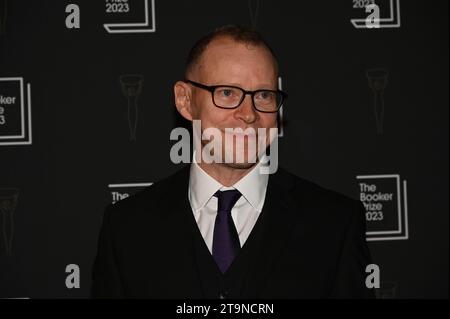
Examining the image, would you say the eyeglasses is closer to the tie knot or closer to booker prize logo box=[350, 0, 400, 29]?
the tie knot

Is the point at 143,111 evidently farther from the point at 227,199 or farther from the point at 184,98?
the point at 227,199

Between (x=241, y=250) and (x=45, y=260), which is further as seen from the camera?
(x=45, y=260)

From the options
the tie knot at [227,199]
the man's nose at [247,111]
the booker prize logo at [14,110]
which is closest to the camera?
the man's nose at [247,111]

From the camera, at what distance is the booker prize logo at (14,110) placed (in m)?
2.18

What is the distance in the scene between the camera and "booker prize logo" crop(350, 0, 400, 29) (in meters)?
2.28

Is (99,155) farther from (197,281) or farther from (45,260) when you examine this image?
(197,281)

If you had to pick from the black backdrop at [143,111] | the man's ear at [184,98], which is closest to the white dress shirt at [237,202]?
the man's ear at [184,98]

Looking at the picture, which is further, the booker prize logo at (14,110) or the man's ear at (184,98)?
the booker prize logo at (14,110)

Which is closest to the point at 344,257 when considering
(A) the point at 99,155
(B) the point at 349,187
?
(B) the point at 349,187

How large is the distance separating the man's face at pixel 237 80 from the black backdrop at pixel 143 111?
722 mm

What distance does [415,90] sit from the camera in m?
2.31

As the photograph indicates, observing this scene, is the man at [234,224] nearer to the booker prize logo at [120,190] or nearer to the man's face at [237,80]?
the man's face at [237,80]

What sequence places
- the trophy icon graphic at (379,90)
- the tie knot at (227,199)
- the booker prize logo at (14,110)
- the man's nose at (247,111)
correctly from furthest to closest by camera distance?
the trophy icon graphic at (379,90) → the booker prize logo at (14,110) → the tie knot at (227,199) → the man's nose at (247,111)
